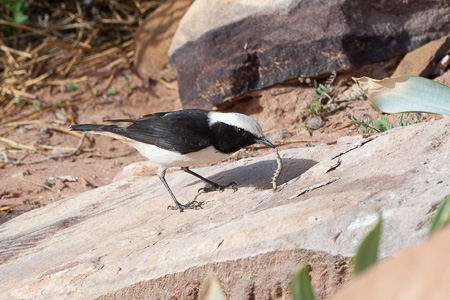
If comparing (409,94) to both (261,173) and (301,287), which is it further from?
(301,287)

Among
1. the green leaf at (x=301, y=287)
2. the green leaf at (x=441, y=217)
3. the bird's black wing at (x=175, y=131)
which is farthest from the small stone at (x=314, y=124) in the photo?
the green leaf at (x=301, y=287)

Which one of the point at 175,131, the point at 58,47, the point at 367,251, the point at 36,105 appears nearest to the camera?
the point at 367,251

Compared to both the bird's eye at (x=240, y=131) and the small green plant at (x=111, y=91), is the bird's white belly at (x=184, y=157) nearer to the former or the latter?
the bird's eye at (x=240, y=131)

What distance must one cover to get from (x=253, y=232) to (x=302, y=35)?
398 centimetres

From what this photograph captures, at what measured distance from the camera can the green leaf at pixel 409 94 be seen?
365 cm

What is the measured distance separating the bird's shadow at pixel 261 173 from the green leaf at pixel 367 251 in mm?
2477

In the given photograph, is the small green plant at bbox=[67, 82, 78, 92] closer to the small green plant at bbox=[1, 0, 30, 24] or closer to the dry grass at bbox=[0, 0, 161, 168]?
the dry grass at bbox=[0, 0, 161, 168]

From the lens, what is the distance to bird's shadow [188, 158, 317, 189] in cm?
443

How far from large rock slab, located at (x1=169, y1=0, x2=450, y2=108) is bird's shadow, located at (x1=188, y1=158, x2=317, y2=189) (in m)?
2.09

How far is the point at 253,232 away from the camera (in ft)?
9.86

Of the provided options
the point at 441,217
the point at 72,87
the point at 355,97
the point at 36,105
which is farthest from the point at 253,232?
the point at 72,87

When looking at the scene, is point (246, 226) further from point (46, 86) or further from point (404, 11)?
point (46, 86)

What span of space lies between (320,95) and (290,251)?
13.1 ft

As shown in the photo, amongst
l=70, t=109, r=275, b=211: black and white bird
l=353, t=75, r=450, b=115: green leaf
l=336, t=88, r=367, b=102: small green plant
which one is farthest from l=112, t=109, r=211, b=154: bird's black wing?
l=336, t=88, r=367, b=102: small green plant
